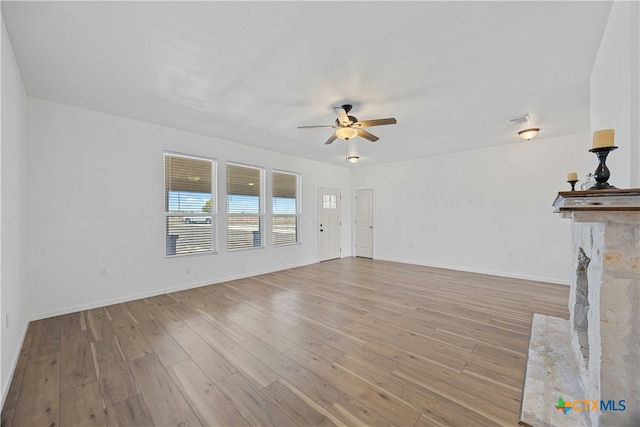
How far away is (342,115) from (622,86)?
7.58ft

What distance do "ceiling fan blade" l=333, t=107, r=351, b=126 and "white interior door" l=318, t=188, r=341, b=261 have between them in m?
3.79

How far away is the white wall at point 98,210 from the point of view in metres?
3.26

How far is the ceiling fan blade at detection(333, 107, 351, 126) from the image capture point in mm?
3125

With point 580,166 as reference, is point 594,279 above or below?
below

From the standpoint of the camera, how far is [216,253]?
4898mm

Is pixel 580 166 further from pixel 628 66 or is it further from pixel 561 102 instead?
pixel 628 66

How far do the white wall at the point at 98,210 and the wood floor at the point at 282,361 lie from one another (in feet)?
1.27

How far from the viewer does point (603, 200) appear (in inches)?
55.3

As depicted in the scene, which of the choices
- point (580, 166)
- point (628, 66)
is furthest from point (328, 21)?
point (580, 166)

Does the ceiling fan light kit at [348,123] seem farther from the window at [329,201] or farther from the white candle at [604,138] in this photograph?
the window at [329,201]

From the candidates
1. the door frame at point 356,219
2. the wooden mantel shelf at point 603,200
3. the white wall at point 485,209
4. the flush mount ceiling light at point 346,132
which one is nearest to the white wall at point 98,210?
the flush mount ceiling light at point 346,132

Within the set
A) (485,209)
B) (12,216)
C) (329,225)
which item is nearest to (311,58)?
(12,216)

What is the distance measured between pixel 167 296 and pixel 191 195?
5.62 feet

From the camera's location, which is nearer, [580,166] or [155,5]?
[155,5]
